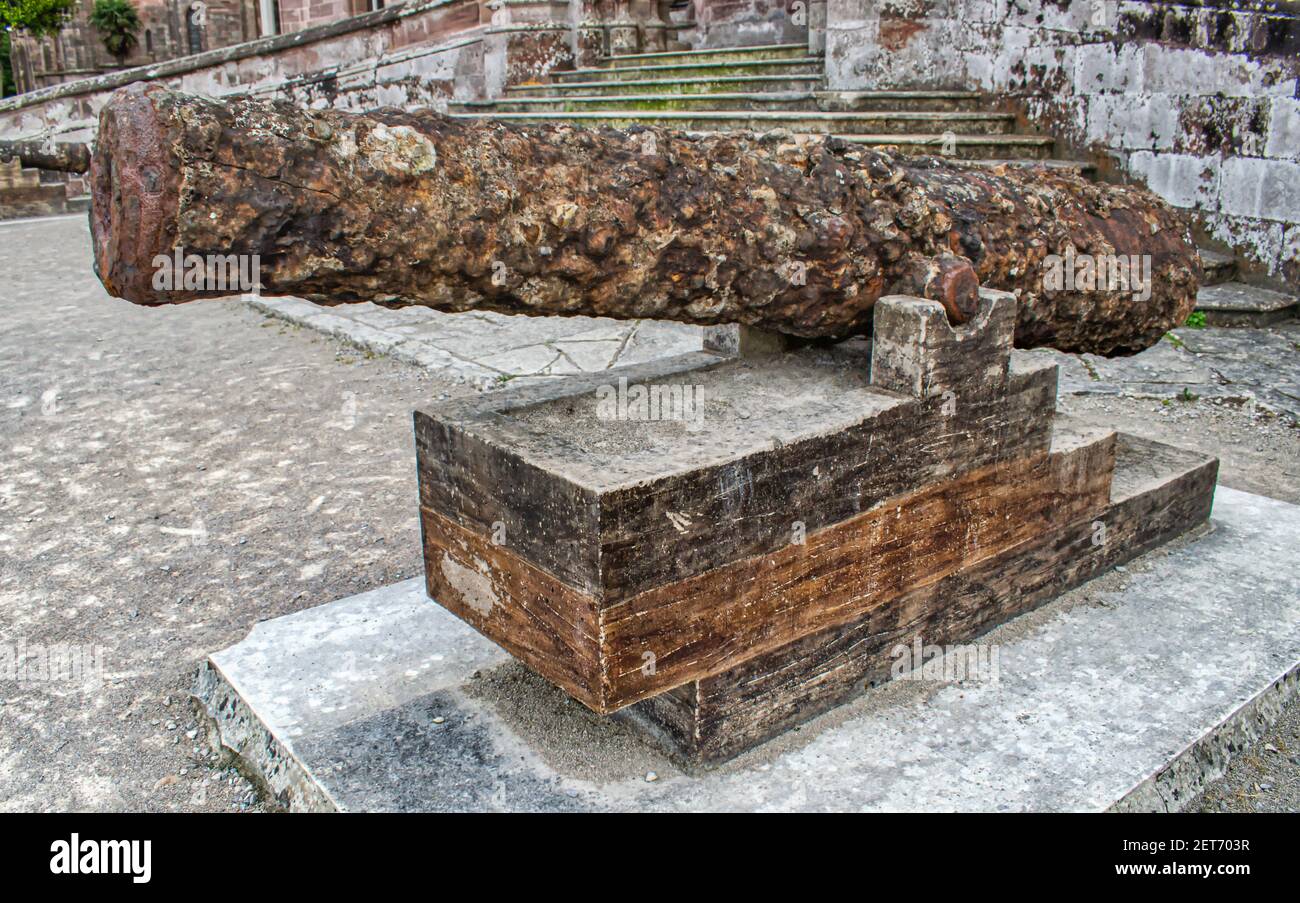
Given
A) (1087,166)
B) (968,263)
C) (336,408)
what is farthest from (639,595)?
(1087,166)

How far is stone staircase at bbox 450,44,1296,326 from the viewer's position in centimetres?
748

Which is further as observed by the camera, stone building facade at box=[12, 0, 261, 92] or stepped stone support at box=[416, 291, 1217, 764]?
stone building facade at box=[12, 0, 261, 92]

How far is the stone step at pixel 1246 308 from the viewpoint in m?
6.91

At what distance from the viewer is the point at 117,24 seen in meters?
31.7

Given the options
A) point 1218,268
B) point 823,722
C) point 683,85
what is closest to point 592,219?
point 823,722

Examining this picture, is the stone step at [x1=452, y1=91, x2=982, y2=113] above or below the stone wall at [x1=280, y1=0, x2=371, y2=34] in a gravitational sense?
below

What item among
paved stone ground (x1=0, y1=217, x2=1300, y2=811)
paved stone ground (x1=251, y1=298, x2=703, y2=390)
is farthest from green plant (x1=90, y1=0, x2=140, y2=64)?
paved stone ground (x1=251, y1=298, x2=703, y2=390)

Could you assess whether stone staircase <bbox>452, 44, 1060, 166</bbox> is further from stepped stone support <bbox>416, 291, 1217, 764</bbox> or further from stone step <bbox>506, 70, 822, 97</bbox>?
stepped stone support <bbox>416, 291, 1217, 764</bbox>

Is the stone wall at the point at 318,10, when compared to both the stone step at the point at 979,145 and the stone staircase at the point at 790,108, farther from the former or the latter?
the stone step at the point at 979,145

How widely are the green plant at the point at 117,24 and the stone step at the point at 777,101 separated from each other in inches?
1005

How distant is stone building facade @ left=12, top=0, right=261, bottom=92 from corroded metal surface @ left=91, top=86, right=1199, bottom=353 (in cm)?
3260

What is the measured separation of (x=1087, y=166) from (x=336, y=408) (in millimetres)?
5634

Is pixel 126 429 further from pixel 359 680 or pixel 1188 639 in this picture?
pixel 1188 639

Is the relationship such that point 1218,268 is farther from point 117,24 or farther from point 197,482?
point 117,24
